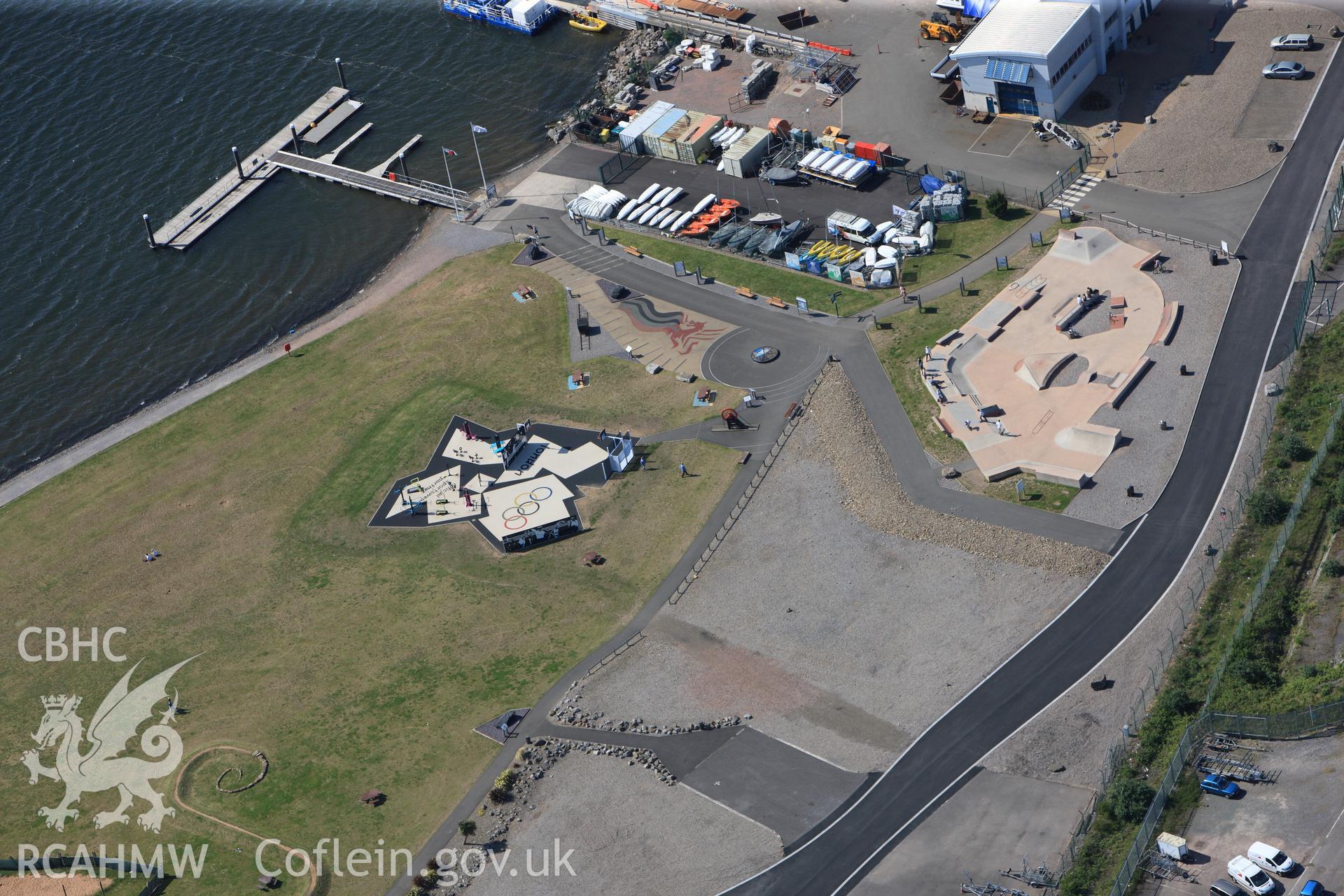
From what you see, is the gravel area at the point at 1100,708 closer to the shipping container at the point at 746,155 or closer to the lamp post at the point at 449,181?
the shipping container at the point at 746,155

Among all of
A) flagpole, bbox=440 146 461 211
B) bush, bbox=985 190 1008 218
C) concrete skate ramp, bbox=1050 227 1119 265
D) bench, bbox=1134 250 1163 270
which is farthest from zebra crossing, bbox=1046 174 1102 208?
flagpole, bbox=440 146 461 211

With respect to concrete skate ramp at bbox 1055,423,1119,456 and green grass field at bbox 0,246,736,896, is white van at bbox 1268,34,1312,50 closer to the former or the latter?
concrete skate ramp at bbox 1055,423,1119,456

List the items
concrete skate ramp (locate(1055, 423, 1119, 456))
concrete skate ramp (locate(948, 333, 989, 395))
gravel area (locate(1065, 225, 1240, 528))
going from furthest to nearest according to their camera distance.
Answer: concrete skate ramp (locate(948, 333, 989, 395)) → concrete skate ramp (locate(1055, 423, 1119, 456)) → gravel area (locate(1065, 225, 1240, 528))

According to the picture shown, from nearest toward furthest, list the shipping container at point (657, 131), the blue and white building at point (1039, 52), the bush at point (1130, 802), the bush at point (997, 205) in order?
the bush at point (1130, 802) < the bush at point (997, 205) < the blue and white building at point (1039, 52) < the shipping container at point (657, 131)

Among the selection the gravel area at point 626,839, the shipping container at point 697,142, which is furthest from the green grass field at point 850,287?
the gravel area at point 626,839

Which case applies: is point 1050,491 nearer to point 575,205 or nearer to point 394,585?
point 394,585

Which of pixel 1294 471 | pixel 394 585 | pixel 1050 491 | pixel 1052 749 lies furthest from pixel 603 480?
pixel 1294 471
